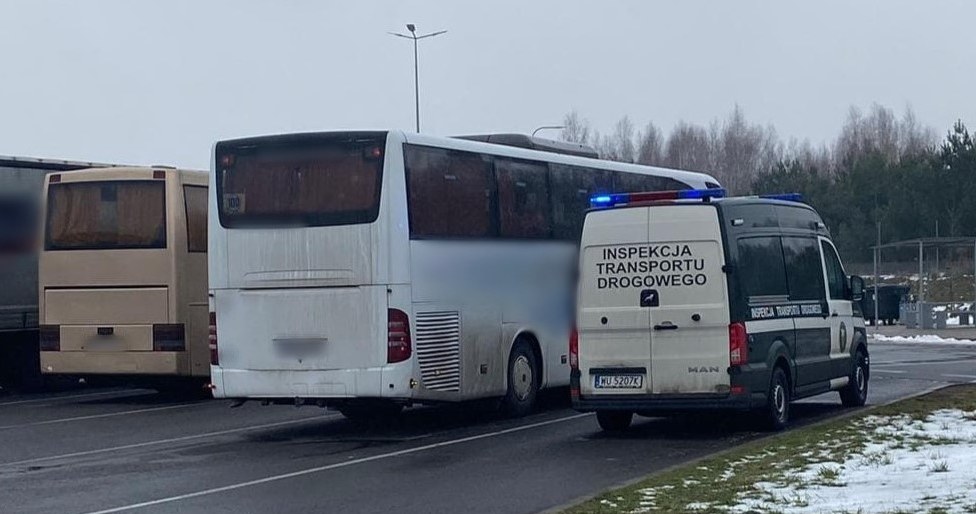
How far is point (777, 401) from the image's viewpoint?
15.9m

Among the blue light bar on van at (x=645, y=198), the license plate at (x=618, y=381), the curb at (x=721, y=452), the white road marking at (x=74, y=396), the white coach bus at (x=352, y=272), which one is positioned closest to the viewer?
the curb at (x=721, y=452)

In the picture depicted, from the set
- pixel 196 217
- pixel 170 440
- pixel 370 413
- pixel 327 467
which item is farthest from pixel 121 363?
pixel 327 467

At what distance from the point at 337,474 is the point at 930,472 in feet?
16.9

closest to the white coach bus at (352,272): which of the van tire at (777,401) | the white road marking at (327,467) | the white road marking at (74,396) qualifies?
the white road marking at (327,467)

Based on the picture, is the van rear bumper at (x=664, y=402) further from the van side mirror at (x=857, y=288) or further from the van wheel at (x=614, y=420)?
the van side mirror at (x=857, y=288)

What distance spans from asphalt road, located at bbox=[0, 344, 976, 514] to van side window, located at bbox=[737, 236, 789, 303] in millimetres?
1545

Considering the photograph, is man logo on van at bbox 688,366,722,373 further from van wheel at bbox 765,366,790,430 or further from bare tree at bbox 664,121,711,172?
bare tree at bbox 664,121,711,172

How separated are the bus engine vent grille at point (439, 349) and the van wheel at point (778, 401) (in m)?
3.54

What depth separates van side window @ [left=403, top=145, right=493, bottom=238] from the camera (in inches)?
648

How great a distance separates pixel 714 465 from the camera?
1259 centimetres

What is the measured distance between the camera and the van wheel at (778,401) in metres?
15.7

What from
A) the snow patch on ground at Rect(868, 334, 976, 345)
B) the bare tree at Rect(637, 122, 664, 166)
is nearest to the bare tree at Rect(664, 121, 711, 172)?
the bare tree at Rect(637, 122, 664, 166)

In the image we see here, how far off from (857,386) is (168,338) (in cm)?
960

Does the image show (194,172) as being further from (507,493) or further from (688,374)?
(507,493)
